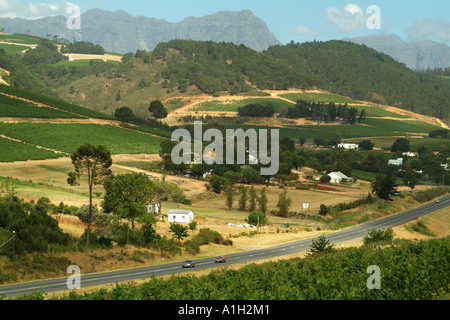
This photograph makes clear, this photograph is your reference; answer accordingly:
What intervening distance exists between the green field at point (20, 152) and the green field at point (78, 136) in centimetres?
521

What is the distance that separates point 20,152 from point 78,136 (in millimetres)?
24381

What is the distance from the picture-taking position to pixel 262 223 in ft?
261

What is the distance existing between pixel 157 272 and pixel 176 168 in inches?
2803

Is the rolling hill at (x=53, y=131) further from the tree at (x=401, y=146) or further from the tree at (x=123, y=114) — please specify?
the tree at (x=401, y=146)

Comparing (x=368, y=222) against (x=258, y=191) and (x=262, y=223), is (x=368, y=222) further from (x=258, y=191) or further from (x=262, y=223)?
(x=258, y=191)

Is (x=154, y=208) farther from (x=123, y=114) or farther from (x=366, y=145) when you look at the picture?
(x=366, y=145)

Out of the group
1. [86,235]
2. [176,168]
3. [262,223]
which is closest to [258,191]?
[176,168]

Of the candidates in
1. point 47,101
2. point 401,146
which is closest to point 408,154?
point 401,146

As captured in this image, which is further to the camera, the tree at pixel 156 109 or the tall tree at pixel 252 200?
the tree at pixel 156 109

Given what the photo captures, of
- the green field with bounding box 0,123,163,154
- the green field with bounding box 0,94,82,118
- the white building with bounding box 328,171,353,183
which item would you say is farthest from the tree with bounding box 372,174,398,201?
the green field with bounding box 0,94,82,118

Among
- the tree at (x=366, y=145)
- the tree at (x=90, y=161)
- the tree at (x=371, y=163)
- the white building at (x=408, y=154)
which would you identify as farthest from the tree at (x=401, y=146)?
the tree at (x=90, y=161)

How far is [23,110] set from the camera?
146m

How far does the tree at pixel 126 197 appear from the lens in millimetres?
60719

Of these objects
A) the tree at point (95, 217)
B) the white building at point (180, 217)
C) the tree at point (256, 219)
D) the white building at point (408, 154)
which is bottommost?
the tree at point (256, 219)
